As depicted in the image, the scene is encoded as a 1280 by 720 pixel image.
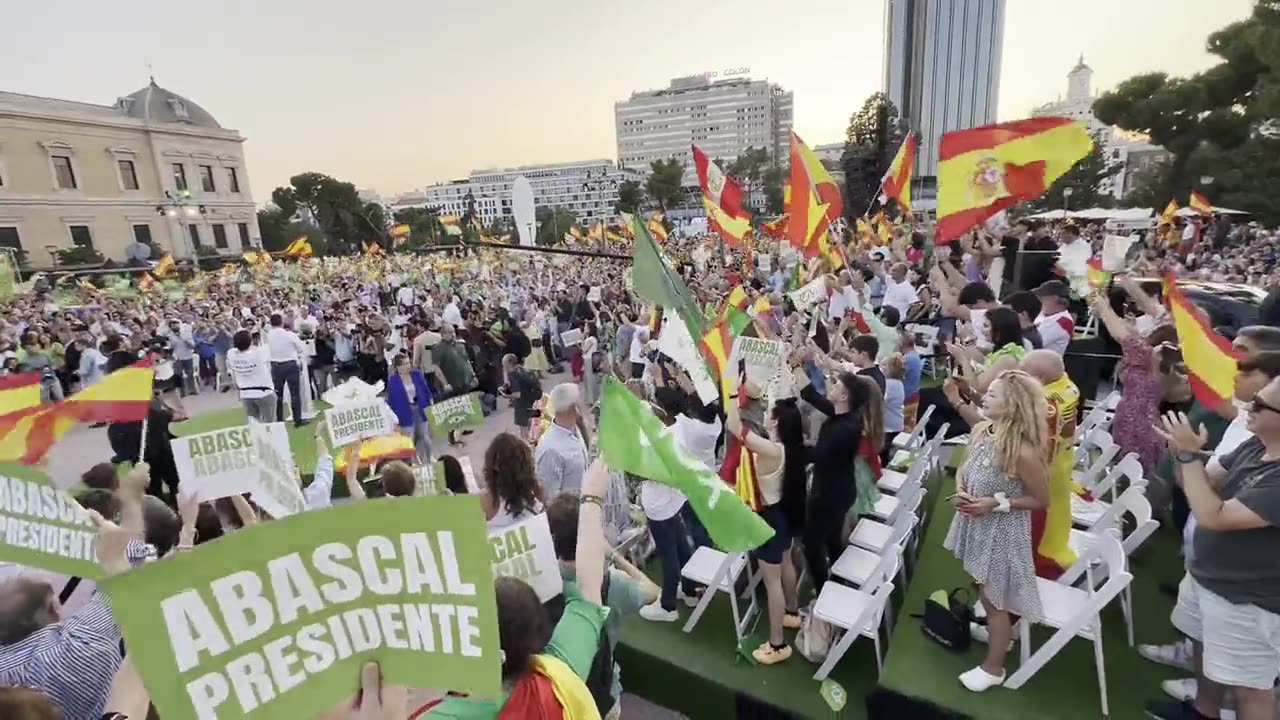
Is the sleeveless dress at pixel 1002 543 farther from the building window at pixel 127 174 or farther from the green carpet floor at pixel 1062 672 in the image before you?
the building window at pixel 127 174

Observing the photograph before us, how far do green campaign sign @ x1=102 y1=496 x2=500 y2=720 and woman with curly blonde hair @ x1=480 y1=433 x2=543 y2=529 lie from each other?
1635mm

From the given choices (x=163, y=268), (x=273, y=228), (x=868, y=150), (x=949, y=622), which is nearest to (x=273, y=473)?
(x=949, y=622)

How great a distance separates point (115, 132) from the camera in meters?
54.0

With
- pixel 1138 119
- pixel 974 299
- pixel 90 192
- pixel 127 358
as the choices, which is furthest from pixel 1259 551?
pixel 90 192

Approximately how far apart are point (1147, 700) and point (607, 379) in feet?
10.6

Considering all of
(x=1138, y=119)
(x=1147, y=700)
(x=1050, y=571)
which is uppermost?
(x=1138, y=119)

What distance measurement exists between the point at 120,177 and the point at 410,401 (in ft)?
220

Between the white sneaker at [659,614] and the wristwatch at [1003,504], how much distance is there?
220 cm

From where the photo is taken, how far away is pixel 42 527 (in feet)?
8.34

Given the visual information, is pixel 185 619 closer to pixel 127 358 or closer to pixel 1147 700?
pixel 1147 700

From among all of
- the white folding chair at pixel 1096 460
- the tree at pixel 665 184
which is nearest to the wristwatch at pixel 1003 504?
the white folding chair at pixel 1096 460

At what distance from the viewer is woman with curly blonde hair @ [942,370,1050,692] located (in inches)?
114

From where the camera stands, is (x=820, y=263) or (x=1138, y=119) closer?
(x=820, y=263)

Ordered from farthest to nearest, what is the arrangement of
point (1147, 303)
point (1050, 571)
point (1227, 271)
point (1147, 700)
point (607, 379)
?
point (1227, 271) < point (1147, 303) < point (1050, 571) < point (1147, 700) < point (607, 379)
